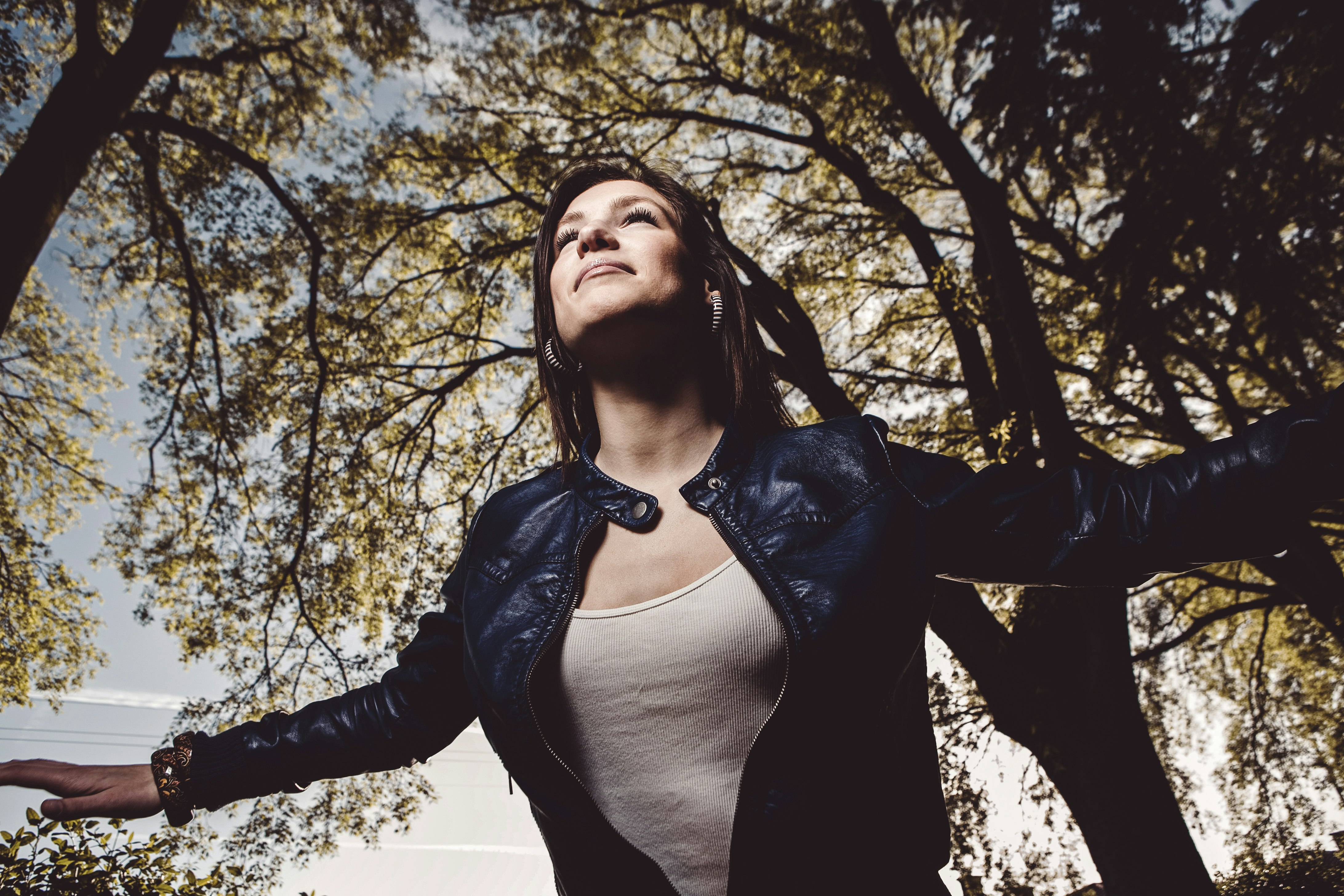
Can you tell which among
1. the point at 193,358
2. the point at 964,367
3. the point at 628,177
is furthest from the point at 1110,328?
the point at 193,358

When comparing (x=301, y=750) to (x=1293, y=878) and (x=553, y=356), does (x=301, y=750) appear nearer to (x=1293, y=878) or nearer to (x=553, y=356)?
(x=553, y=356)

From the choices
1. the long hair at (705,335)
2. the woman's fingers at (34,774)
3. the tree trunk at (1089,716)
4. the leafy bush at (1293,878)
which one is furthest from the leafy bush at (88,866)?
the leafy bush at (1293,878)

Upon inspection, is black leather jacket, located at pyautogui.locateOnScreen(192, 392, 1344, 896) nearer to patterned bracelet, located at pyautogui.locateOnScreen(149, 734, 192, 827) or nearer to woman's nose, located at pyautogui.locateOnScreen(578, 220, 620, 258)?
patterned bracelet, located at pyautogui.locateOnScreen(149, 734, 192, 827)

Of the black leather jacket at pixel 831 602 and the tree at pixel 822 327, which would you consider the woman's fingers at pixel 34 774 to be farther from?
the tree at pixel 822 327

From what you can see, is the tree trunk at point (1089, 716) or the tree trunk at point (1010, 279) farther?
the tree trunk at point (1010, 279)

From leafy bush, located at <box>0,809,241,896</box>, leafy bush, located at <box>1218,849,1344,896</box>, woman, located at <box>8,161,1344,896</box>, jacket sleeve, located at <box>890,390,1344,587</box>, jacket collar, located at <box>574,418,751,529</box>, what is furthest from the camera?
leafy bush, located at <box>1218,849,1344,896</box>

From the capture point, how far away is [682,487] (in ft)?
4.07

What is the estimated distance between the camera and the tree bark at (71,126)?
14.2ft

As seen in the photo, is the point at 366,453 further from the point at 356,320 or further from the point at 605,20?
the point at 605,20

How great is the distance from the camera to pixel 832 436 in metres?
1.28

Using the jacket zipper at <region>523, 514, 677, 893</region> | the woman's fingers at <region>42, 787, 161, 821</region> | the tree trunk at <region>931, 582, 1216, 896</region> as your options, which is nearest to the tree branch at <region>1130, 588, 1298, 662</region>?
the tree trunk at <region>931, 582, 1216, 896</region>

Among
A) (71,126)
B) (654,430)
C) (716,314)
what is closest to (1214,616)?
(716,314)

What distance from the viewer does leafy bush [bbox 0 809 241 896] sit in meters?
3.07

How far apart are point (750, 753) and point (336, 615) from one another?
27.1 feet
